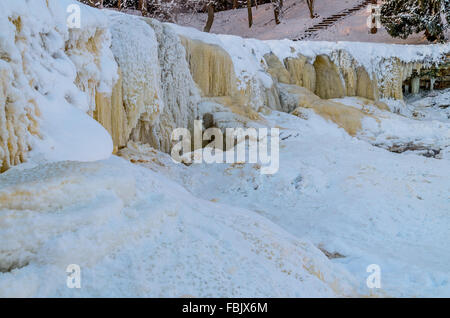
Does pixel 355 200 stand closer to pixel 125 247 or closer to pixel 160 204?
pixel 160 204

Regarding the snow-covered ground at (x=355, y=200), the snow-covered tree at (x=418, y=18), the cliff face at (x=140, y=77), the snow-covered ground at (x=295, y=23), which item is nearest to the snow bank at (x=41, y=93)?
the cliff face at (x=140, y=77)

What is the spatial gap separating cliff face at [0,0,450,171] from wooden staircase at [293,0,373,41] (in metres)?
6.49

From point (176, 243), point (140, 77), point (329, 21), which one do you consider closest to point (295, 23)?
point (329, 21)

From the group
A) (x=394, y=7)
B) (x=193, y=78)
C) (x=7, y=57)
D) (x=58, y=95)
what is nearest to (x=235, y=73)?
(x=193, y=78)

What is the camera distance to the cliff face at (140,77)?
3.65 meters

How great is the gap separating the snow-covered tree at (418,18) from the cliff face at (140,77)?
1463 mm

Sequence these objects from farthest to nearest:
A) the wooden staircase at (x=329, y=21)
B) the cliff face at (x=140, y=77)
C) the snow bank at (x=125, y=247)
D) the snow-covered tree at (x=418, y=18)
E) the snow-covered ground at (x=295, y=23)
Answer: the wooden staircase at (x=329, y=21) → the snow-covered ground at (x=295, y=23) → the snow-covered tree at (x=418, y=18) → the cliff face at (x=140, y=77) → the snow bank at (x=125, y=247)

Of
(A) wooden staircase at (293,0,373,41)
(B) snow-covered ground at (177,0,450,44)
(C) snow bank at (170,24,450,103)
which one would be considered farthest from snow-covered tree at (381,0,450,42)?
(A) wooden staircase at (293,0,373,41)

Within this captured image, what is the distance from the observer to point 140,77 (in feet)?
24.3

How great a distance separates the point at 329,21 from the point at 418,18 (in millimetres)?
5921

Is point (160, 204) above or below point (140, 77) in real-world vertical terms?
below

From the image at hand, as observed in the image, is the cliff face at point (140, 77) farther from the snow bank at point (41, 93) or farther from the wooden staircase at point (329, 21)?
the wooden staircase at point (329, 21)

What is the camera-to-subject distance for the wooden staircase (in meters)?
22.2
